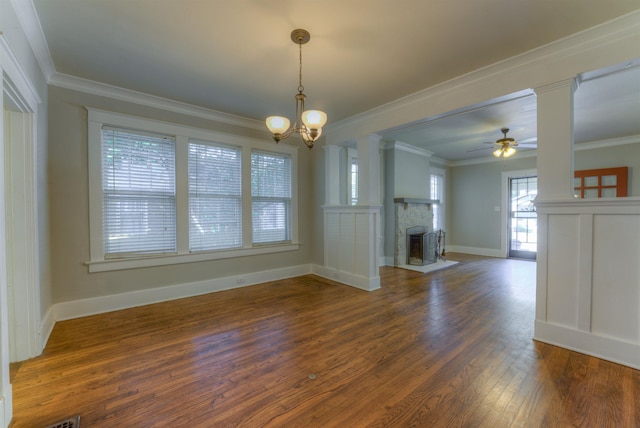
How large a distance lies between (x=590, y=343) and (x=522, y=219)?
530 cm

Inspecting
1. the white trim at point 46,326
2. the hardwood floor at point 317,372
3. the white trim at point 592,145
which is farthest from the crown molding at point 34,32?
the white trim at point 592,145

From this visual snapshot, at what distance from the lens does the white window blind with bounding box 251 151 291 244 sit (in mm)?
4379

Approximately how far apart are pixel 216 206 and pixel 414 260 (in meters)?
4.31

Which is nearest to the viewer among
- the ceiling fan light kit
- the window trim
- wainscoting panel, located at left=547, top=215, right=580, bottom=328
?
wainscoting panel, located at left=547, top=215, right=580, bottom=328

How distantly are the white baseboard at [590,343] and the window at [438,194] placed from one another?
4.90 m

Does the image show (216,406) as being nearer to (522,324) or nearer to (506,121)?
(522,324)

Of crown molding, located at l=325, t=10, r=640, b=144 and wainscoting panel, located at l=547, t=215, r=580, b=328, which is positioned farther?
wainscoting panel, located at l=547, t=215, r=580, b=328

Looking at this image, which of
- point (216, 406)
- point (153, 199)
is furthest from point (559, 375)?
point (153, 199)

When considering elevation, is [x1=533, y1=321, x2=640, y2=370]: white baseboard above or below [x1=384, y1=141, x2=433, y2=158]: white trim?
below

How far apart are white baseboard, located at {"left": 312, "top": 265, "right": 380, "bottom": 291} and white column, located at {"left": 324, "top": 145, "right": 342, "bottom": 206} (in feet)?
3.90

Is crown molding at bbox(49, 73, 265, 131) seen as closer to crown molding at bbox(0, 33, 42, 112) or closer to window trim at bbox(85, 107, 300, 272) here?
window trim at bbox(85, 107, 300, 272)

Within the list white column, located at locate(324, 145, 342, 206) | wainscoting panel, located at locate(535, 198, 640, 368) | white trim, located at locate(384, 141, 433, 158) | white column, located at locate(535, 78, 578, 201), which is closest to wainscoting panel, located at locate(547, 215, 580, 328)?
wainscoting panel, located at locate(535, 198, 640, 368)

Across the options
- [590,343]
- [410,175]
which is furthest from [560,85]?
[410,175]

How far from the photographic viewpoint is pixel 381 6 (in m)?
1.90
